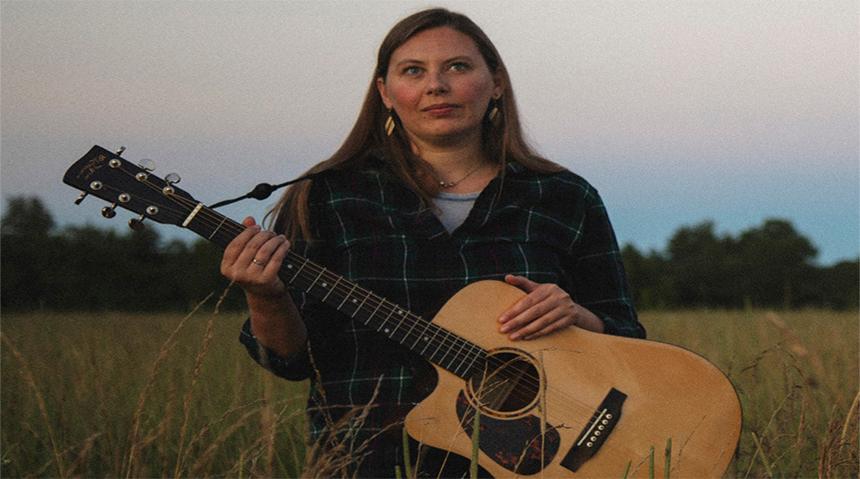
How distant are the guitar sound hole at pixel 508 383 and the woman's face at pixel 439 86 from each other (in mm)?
854

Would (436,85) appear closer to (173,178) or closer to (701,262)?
(173,178)

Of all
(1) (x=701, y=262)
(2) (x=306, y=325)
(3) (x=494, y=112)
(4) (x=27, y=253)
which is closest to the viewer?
(2) (x=306, y=325)

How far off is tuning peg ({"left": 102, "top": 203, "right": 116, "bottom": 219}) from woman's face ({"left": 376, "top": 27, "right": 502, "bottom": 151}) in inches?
42.0

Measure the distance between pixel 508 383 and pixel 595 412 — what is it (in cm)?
29

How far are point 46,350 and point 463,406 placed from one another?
4075 mm

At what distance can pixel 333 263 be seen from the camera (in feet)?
10.5

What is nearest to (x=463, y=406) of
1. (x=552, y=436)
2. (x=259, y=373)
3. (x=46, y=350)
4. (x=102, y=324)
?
(x=552, y=436)

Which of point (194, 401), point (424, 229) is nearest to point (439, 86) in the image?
point (424, 229)

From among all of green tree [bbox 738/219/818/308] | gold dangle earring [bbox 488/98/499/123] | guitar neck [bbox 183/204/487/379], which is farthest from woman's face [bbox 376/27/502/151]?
green tree [bbox 738/219/818/308]

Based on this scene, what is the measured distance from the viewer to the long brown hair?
3203 millimetres

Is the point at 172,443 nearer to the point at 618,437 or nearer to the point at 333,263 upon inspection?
the point at 333,263

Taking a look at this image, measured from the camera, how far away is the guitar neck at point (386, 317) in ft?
9.16

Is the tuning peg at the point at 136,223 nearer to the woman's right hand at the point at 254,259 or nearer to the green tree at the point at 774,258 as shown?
the woman's right hand at the point at 254,259

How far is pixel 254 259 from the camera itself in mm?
2639
